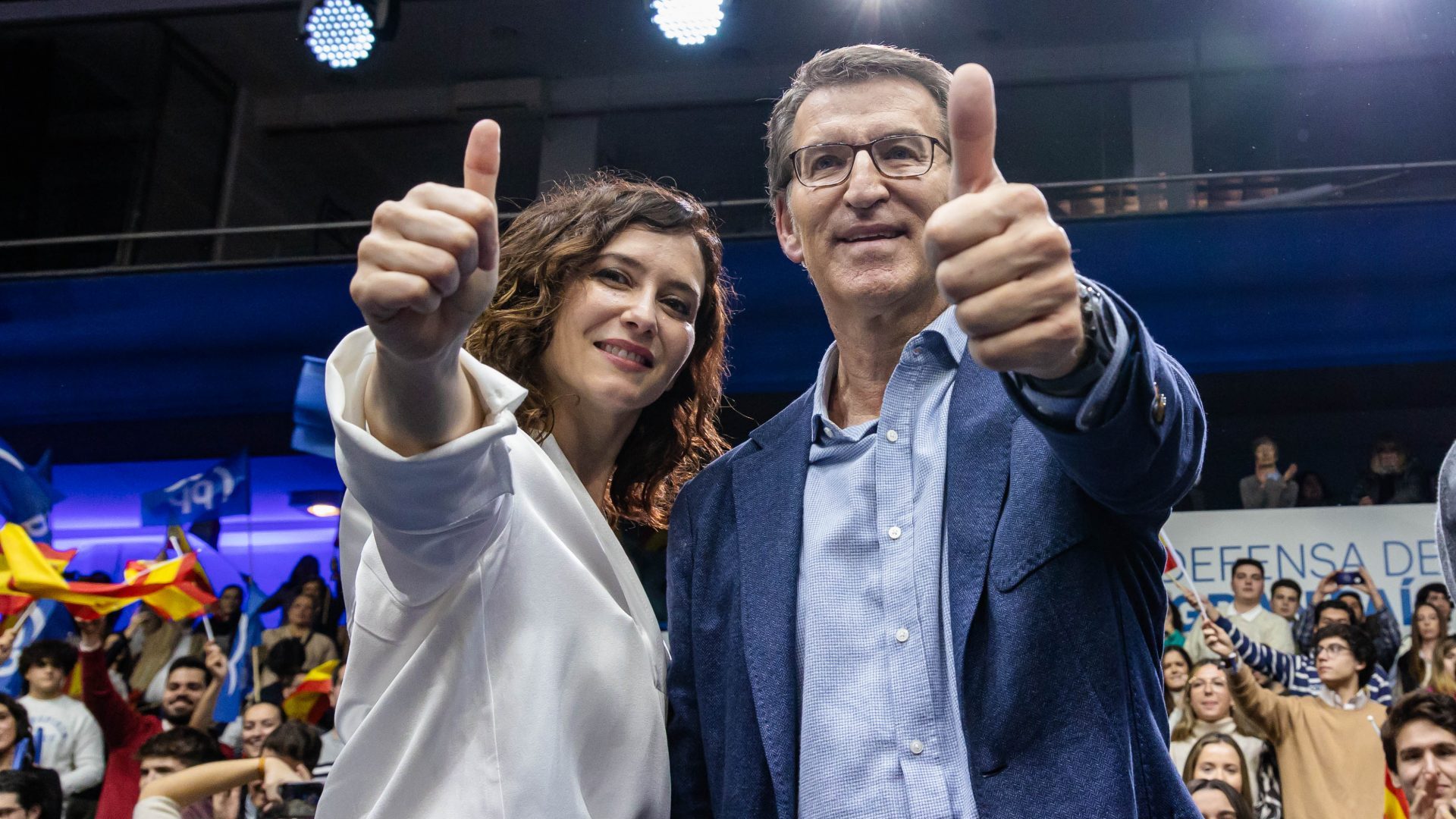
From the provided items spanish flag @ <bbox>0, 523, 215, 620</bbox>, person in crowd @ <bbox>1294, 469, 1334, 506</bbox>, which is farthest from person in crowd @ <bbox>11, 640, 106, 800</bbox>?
person in crowd @ <bbox>1294, 469, 1334, 506</bbox>

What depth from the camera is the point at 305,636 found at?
6289 millimetres

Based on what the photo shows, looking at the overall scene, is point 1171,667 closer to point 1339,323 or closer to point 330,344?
point 1339,323

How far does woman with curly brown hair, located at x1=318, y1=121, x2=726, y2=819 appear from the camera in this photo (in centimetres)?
109

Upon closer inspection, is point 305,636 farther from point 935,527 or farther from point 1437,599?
point 935,527

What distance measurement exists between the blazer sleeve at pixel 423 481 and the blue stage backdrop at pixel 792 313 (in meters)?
4.99

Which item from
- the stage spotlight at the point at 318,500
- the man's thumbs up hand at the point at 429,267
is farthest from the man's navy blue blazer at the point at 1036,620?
the stage spotlight at the point at 318,500

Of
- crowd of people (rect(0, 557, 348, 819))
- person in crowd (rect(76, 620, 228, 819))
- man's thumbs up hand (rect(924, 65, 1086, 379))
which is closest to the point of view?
man's thumbs up hand (rect(924, 65, 1086, 379))

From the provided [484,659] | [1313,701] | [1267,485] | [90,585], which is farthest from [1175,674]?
[90,585]

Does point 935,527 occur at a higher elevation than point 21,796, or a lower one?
higher

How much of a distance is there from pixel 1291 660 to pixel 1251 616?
1.59 ft

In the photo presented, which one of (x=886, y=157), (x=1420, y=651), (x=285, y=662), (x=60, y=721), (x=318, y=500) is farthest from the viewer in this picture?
(x=318, y=500)

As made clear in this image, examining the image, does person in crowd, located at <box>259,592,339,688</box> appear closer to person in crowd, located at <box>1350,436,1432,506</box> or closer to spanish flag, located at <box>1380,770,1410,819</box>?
spanish flag, located at <box>1380,770,1410,819</box>

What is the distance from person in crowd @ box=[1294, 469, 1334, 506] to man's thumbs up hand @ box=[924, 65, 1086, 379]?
5618 mm

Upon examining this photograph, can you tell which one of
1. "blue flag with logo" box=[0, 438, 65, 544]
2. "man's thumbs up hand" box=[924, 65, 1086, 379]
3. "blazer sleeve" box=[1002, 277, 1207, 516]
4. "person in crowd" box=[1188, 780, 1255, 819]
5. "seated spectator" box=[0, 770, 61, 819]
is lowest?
"seated spectator" box=[0, 770, 61, 819]
